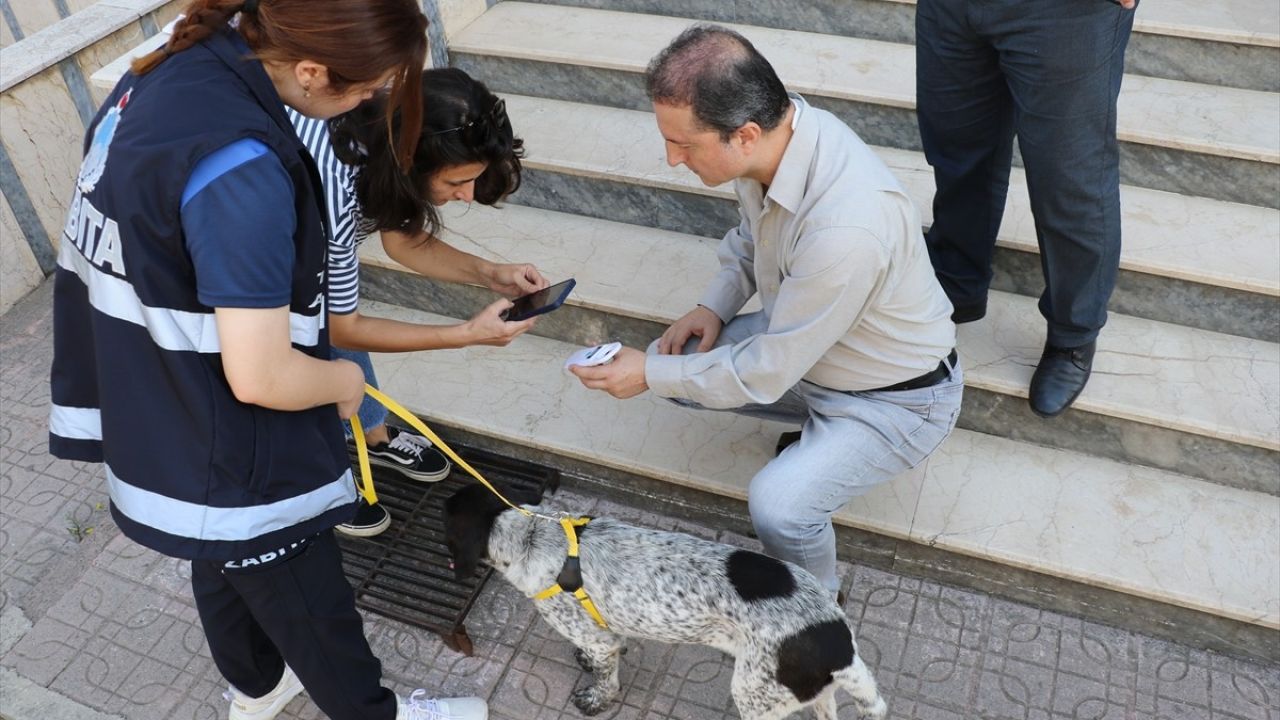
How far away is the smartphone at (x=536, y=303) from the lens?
3119 mm

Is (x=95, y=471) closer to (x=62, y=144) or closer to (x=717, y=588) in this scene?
(x=62, y=144)

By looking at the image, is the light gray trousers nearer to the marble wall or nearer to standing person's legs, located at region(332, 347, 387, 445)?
standing person's legs, located at region(332, 347, 387, 445)

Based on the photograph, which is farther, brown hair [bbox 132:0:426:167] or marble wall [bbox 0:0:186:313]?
marble wall [bbox 0:0:186:313]

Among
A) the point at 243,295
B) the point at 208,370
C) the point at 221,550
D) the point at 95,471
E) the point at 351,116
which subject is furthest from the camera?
the point at 95,471

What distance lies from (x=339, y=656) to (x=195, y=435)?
2.80 feet

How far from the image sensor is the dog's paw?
313cm

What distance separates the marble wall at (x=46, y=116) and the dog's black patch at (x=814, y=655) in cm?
411

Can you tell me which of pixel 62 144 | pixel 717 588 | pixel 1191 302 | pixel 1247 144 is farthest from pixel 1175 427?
pixel 62 144

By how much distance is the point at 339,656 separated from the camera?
8.88 ft

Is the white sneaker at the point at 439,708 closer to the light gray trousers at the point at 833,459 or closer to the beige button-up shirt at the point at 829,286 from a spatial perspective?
the light gray trousers at the point at 833,459

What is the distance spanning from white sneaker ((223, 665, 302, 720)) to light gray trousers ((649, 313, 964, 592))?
159cm

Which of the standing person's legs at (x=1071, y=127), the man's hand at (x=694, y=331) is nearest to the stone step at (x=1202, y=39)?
the standing person's legs at (x=1071, y=127)

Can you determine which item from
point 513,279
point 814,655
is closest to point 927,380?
point 814,655

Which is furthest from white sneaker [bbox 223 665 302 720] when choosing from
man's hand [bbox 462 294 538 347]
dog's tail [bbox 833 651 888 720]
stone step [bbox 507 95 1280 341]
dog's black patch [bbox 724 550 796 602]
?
stone step [bbox 507 95 1280 341]
